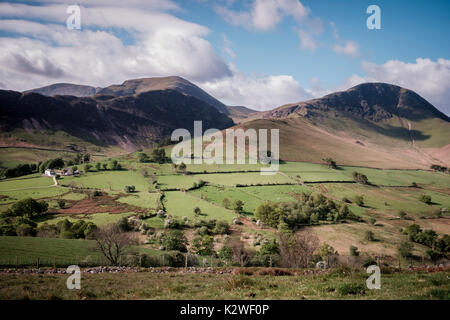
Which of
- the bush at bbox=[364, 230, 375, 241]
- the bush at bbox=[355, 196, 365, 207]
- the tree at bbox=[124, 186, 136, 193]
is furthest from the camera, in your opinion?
the tree at bbox=[124, 186, 136, 193]

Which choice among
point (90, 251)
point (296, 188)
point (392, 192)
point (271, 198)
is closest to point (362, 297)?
point (90, 251)

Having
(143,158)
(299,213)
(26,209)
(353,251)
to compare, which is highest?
(143,158)

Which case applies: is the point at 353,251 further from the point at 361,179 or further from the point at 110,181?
the point at 110,181

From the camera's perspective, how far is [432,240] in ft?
206

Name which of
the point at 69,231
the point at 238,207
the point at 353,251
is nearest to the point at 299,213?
the point at 238,207

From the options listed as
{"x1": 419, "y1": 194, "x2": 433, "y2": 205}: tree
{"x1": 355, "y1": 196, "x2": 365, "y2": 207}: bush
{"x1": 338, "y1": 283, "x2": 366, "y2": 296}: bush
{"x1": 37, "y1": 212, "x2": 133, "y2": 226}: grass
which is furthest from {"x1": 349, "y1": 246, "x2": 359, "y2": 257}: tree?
{"x1": 419, "y1": 194, "x2": 433, "y2": 205}: tree

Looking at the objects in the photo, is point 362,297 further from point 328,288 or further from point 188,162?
point 188,162

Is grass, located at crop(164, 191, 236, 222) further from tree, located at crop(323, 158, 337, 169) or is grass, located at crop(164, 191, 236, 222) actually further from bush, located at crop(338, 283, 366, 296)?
tree, located at crop(323, 158, 337, 169)

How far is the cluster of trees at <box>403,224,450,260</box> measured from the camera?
5870 centimetres

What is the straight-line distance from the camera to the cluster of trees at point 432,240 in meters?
58.7

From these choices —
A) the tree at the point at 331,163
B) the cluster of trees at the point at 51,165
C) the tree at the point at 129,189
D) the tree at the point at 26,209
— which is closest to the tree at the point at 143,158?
the cluster of trees at the point at 51,165

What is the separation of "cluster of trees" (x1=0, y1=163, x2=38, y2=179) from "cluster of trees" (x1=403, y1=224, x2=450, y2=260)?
165 metres

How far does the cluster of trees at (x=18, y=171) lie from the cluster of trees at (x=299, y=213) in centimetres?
12391

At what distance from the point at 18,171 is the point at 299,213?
137 meters
